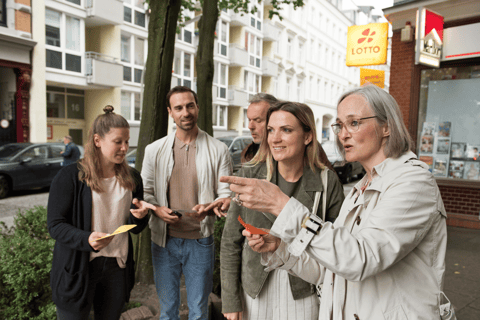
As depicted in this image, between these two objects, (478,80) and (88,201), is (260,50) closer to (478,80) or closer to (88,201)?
(478,80)

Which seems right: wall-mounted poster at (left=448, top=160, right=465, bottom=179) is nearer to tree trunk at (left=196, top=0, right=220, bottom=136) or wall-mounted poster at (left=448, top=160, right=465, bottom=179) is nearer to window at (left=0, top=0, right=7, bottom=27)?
tree trunk at (left=196, top=0, right=220, bottom=136)

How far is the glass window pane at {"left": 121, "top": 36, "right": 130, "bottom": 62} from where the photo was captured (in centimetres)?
2169

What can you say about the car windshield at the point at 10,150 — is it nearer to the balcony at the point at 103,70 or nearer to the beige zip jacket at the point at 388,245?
the balcony at the point at 103,70

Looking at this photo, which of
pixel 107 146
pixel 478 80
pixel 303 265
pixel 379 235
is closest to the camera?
pixel 379 235

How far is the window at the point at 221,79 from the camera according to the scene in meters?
29.5

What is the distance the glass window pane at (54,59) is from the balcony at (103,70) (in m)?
1.39

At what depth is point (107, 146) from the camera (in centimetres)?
241

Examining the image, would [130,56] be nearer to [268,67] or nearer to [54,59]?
[54,59]

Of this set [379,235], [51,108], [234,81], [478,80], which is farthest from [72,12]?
[379,235]

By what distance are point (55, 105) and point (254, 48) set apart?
19.6 m

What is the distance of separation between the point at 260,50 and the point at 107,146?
111 feet

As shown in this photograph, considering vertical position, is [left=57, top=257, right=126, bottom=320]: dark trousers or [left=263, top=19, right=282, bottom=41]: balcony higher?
[left=263, top=19, right=282, bottom=41]: balcony

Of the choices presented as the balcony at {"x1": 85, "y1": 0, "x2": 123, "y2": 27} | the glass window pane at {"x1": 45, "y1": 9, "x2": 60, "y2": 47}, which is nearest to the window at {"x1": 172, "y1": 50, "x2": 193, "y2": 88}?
the balcony at {"x1": 85, "y1": 0, "x2": 123, "y2": 27}

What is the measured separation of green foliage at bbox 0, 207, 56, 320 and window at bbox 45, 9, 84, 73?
17.2 m
